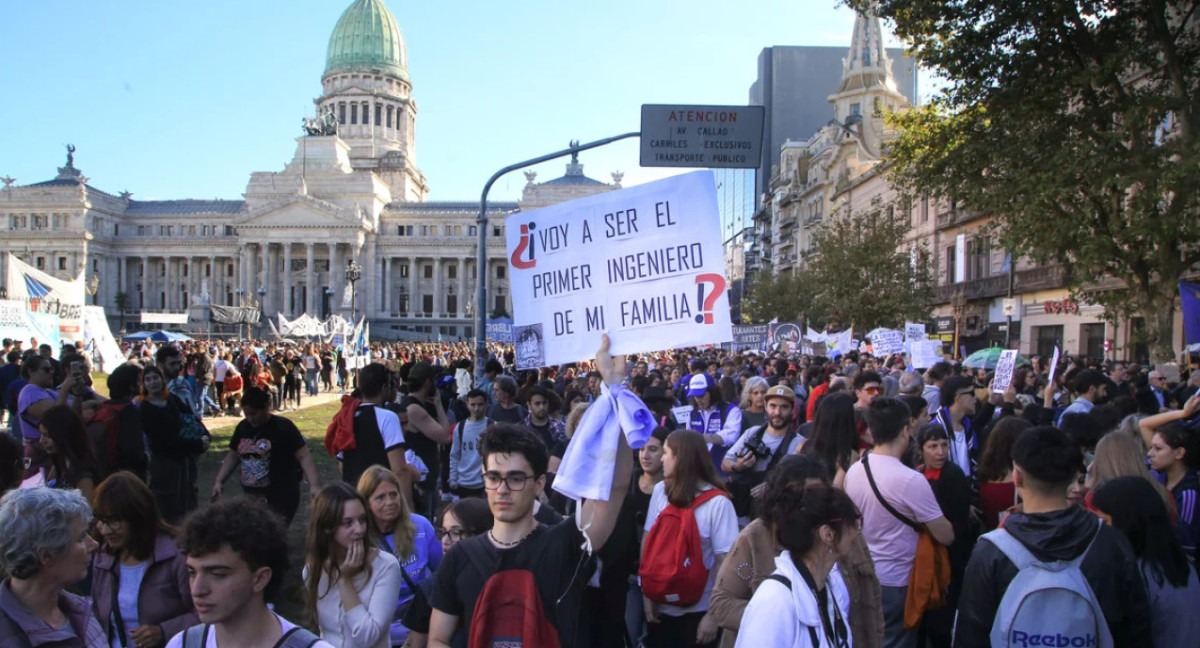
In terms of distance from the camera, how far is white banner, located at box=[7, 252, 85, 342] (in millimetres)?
21062

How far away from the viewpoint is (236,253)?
9756 cm

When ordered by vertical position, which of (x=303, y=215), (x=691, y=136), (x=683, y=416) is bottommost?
(x=683, y=416)

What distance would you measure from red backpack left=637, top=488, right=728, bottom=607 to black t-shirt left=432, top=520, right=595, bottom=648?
3.98 ft

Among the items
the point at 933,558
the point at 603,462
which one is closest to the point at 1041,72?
the point at 933,558

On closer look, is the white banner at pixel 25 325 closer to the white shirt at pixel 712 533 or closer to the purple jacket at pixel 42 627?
the purple jacket at pixel 42 627

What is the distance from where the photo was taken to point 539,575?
3.10 meters

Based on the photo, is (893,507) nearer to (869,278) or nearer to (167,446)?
(167,446)

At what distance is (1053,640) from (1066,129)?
1833cm

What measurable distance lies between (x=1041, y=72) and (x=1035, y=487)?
1815cm

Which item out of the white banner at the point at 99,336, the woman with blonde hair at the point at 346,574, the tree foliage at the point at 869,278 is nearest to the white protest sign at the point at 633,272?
the woman with blonde hair at the point at 346,574

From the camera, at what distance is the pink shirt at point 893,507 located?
4.65m

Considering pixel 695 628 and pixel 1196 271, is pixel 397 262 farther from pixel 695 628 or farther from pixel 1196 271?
pixel 695 628

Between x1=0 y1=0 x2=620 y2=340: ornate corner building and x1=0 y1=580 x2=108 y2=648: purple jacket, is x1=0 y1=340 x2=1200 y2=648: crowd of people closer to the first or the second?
x1=0 y1=580 x2=108 y2=648: purple jacket

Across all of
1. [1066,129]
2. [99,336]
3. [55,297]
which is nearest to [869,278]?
[1066,129]
